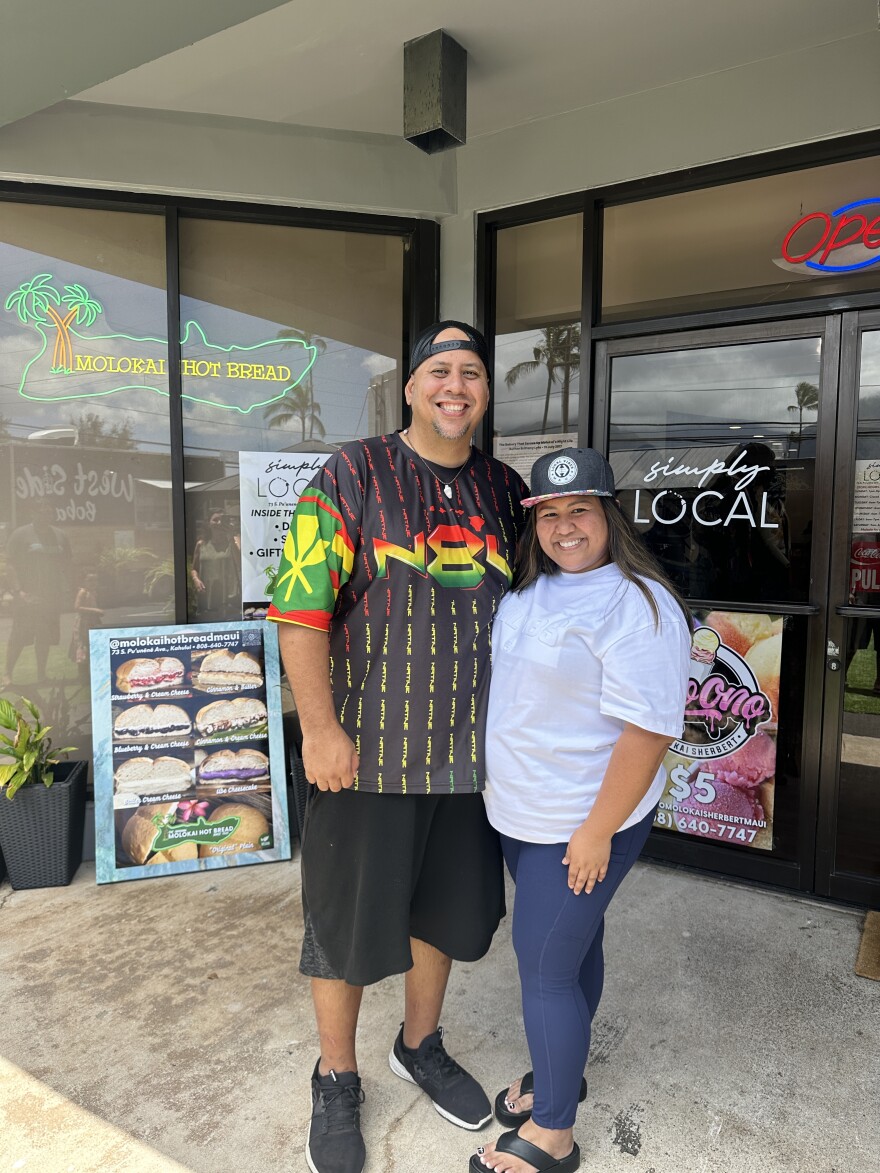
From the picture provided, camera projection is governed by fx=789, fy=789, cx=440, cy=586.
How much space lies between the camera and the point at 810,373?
302 cm

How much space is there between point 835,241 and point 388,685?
2.47 meters

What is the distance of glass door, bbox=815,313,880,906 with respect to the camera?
2.92m

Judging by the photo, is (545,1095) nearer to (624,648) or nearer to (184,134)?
(624,648)

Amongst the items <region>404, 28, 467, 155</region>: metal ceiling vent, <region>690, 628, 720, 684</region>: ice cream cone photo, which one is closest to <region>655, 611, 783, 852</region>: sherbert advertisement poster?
<region>690, 628, 720, 684</region>: ice cream cone photo

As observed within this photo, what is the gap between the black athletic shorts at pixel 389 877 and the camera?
71.9 inches

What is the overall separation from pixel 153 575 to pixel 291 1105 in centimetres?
227

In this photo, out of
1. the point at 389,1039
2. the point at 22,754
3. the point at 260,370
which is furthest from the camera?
the point at 260,370

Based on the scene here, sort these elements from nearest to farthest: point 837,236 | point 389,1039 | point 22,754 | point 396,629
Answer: point 396,629, point 389,1039, point 837,236, point 22,754

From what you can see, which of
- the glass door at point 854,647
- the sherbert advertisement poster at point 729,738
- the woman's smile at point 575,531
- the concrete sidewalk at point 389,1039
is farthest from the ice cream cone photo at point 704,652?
the woman's smile at point 575,531

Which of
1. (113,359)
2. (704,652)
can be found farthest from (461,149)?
(704,652)

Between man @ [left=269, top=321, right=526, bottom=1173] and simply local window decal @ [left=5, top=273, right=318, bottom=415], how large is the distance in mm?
1900

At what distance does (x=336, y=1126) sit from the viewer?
1.86 meters

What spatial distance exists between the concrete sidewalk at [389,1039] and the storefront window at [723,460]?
52.0 inches

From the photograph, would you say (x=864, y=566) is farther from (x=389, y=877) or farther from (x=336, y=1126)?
(x=336, y=1126)
